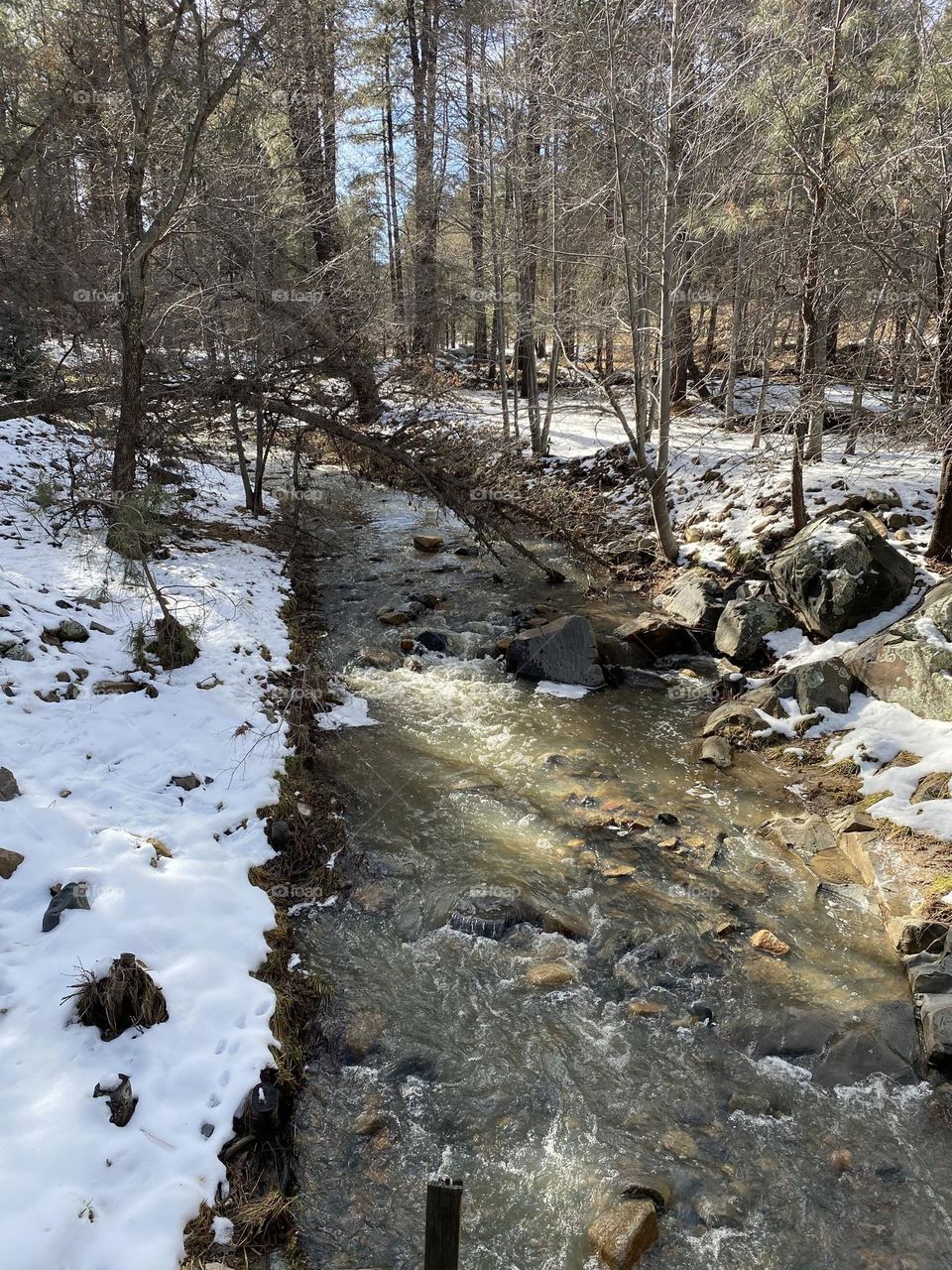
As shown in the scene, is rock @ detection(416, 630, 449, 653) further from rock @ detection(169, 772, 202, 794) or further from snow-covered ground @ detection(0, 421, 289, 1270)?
rock @ detection(169, 772, 202, 794)

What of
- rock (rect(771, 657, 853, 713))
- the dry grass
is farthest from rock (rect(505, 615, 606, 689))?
the dry grass

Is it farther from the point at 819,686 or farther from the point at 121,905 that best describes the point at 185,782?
the point at 819,686

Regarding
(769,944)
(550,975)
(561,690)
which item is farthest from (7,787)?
(561,690)

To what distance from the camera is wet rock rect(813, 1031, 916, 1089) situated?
159 inches

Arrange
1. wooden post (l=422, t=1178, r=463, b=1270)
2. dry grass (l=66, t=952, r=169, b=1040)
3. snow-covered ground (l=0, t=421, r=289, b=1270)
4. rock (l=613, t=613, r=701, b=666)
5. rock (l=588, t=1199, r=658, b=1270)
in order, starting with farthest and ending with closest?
rock (l=613, t=613, r=701, b=666) < dry grass (l=66, t=952, r=169, b=1040) < rock (l=588, t=1199, r=658, b=1270) < snow-covered ground (l=0, t=421, r=289, b=1270) < wooden post (l=422, t=1178, r=463, b=1270)

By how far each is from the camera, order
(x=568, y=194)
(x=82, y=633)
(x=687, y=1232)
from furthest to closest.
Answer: (x=568, y=194)
(x=82, y=633)
(x=687, y=1232)

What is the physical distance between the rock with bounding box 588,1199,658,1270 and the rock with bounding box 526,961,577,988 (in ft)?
4.36

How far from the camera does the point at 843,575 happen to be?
8.14 m

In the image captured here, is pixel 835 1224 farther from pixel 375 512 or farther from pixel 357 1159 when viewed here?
pixel 375 512

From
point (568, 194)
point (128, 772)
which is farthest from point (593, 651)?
point (568, 194)

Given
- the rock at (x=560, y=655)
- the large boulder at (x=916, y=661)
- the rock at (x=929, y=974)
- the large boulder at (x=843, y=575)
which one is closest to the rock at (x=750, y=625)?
the large boulder at (x=843, y=575)

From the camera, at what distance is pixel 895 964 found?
15.5 ft

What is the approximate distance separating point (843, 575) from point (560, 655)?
3.22m

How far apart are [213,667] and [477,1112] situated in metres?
4.90
